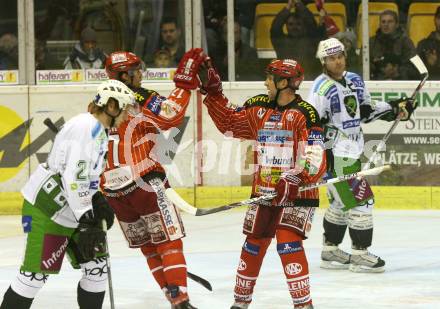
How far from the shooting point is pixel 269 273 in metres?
9.08

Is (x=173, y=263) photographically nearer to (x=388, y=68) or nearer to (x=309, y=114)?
(x=309, y=114)

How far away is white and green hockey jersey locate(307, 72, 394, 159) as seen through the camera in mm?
9180

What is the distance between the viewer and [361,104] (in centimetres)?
940

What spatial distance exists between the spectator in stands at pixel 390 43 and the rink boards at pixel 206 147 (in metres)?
0.29

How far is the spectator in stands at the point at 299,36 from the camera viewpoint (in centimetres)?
1266

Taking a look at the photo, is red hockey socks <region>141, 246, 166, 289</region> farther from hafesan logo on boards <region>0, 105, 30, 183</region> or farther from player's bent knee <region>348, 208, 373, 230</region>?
hafesan logo on boards <region>0, 105, 30, 183</region>

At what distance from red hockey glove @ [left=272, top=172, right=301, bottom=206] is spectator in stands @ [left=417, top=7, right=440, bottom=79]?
225 inches

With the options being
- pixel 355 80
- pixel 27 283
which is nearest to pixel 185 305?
pixel 27 283

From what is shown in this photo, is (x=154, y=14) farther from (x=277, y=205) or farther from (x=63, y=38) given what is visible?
(x=277, y=205)

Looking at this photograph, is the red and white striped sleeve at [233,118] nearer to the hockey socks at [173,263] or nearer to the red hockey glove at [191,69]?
the red hockey glove at [191,69]

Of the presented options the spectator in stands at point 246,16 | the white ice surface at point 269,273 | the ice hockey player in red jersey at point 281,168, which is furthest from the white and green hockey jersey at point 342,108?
the spectator in stands at point 246,16

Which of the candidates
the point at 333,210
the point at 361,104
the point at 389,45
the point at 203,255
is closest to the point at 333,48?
the point at 361,104

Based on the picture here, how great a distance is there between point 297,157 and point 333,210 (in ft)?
7.70

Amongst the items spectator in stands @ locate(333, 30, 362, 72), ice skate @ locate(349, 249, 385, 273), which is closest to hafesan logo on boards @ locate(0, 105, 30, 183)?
spectator in stands @ locate(333, 30, 362, 72)
